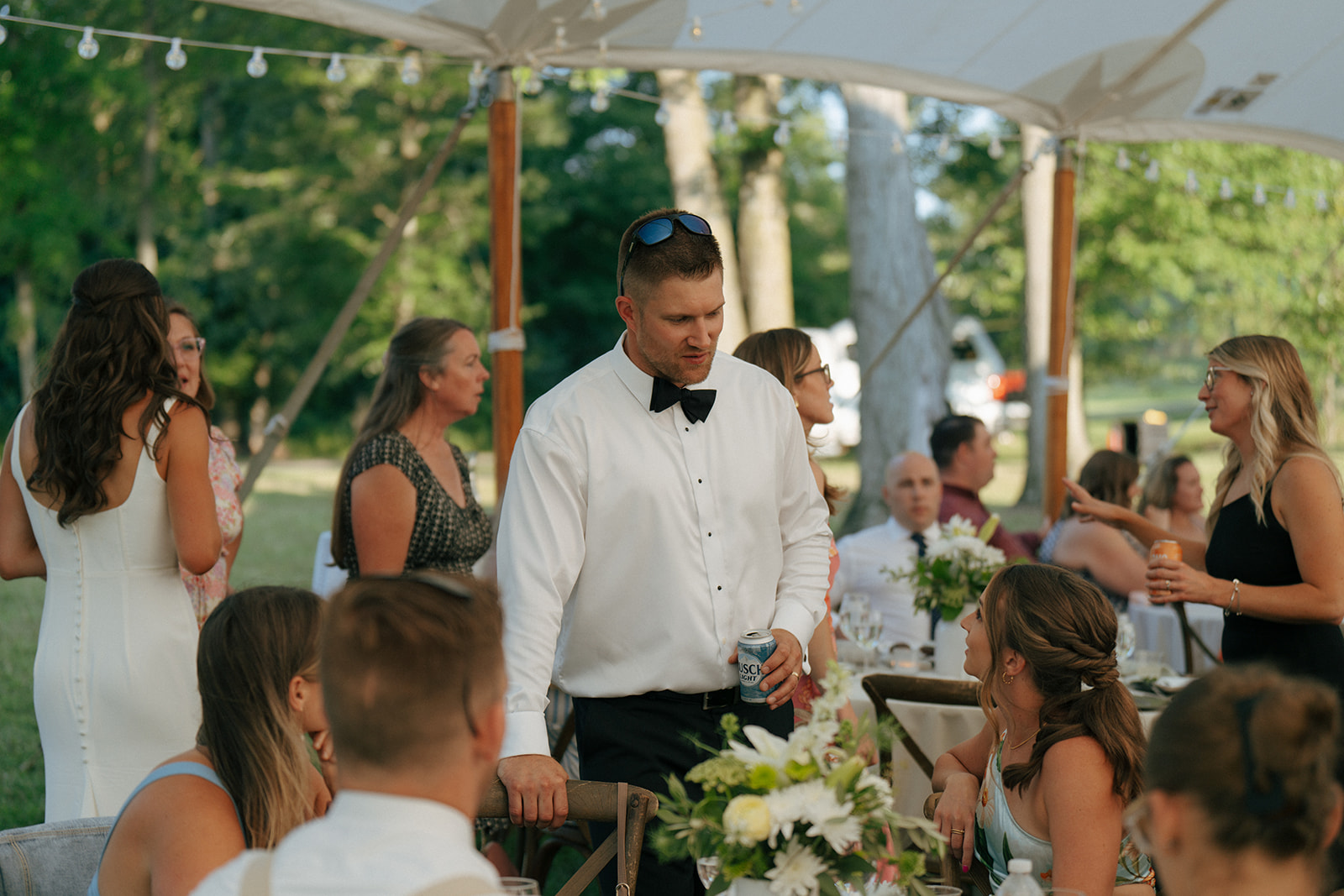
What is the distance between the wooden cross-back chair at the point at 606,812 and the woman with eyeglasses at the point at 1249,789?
106cm

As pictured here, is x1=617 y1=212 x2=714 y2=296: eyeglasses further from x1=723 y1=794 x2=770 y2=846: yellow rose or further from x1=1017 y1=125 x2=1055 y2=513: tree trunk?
x1=1017 y1=125 x2=1055 y2=513: tree trunk

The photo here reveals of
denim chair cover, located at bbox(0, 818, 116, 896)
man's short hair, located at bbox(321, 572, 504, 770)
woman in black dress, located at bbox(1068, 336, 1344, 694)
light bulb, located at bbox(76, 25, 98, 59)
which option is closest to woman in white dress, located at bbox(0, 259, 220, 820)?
denim chair cover, located at bbox(0, 818, 116, 896)

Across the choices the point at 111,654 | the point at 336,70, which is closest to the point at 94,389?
the point at 111,654

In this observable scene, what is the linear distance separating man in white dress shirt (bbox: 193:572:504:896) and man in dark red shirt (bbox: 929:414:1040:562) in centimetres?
490

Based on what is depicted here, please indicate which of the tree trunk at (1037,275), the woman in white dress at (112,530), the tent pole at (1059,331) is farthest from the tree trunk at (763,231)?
the woman in white dress at (112,530)

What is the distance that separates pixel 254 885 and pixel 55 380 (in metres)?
2.08

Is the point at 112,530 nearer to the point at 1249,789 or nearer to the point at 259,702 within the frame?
the point at 259,702

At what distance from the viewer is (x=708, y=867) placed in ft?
5.90

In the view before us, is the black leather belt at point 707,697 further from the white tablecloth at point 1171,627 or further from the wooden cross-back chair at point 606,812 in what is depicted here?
the white tablecloth at point 1171,627

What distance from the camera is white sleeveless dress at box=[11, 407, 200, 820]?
3.05 m

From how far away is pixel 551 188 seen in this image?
27375 millimetres

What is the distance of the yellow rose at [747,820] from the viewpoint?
163 cm

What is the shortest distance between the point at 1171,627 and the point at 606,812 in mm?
4566

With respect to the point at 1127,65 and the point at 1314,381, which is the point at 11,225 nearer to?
the point at 1127,65
